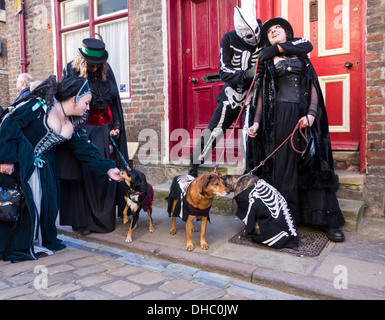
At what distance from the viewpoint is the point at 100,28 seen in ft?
24.8

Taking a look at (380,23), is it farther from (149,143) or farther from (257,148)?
(149,143)

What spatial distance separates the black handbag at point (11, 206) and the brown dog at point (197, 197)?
1.55 metres

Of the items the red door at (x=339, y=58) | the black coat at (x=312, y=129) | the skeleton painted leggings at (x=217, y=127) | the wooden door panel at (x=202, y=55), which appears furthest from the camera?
the wooden door panel at (x=202, y=55)

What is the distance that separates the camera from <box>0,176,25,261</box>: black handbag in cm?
344

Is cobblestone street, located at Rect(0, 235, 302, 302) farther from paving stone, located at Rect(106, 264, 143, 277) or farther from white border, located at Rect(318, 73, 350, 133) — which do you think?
white border, located at Rect(318, 73, 350, 133)

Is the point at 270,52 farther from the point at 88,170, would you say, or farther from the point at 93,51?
the point at 88,170

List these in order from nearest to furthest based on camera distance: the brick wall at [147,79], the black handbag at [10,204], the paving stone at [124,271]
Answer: the paving stone at [124,271]
the black handbag at [10,204]
the brick wall at [147,79]

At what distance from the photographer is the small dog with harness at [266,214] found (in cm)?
361

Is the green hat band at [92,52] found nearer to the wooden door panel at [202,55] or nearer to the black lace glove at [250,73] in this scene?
the black lace glove at [250,73]

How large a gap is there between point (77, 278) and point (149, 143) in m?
3.70

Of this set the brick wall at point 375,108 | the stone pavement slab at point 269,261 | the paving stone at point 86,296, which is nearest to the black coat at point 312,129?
the stone pavement slab at point 269,261

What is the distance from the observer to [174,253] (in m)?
3.66

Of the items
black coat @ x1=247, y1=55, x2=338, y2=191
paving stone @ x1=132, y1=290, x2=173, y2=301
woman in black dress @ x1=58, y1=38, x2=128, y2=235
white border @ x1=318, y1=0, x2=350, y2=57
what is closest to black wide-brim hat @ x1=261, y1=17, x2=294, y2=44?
black coat @ x1=247, y1=55, x2=338, y2=191

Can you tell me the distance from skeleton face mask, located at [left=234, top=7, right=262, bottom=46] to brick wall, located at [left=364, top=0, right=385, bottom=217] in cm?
139
